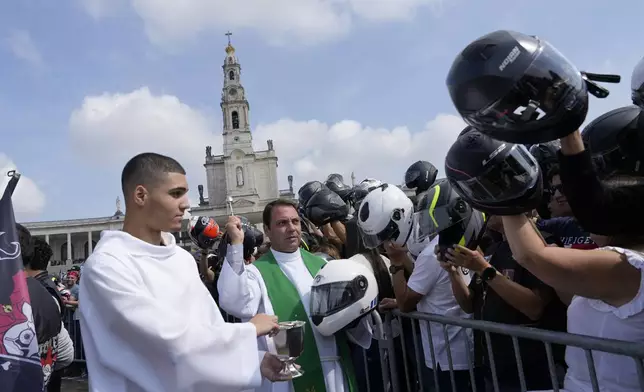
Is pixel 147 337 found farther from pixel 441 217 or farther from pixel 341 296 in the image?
pixel 441 217

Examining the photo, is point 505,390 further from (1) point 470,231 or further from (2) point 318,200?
(2) point 318,200

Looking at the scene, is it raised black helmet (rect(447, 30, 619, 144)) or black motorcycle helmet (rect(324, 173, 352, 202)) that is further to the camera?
black motorcycle helmet (rect(324, 173, 352, 202))

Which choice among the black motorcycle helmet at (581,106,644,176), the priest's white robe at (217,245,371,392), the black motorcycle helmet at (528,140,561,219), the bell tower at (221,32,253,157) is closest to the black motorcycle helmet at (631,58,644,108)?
the black motorcycle helmet at (581,106,644,176)

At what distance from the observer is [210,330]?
8.18ft

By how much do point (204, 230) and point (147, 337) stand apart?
10.1 ft

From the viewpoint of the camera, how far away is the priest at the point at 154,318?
7.62ft

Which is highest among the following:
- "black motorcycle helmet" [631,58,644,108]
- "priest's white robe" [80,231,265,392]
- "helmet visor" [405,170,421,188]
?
"helmet visor" [405,170,421,188]

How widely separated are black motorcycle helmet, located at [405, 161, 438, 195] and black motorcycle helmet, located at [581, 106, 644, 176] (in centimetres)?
344

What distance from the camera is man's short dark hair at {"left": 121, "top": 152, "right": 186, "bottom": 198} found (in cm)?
276

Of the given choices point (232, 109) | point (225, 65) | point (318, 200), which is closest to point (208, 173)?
point (232, 109)

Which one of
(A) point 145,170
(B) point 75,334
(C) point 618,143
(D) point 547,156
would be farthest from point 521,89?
(B) point 75,334

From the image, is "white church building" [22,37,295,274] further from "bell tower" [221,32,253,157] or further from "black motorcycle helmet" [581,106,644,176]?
"black motorcycle helmet" [581,106,644,176]

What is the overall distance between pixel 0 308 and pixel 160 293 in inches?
60.1

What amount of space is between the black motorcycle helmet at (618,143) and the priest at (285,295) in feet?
7.33
